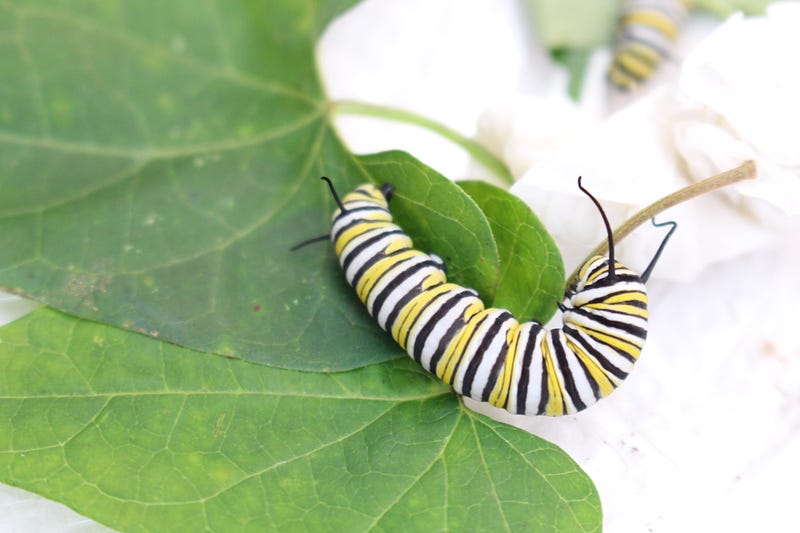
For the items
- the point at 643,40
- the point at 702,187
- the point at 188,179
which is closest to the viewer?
the point at 702,187

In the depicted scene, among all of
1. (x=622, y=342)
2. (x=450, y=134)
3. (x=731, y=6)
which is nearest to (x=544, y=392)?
(x=622, y=342)

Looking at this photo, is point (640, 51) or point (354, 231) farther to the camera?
point (640, 51)

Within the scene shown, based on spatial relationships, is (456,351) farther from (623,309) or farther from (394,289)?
(623,309)

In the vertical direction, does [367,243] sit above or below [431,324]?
above

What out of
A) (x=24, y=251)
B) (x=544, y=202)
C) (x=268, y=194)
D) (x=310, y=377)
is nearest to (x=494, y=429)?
(x=310, y=377)

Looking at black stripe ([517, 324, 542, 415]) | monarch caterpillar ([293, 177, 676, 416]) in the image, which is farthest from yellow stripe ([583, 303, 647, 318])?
black stripe ([517, 324, 542, 415])

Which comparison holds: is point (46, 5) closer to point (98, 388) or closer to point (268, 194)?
point (268, 194)
